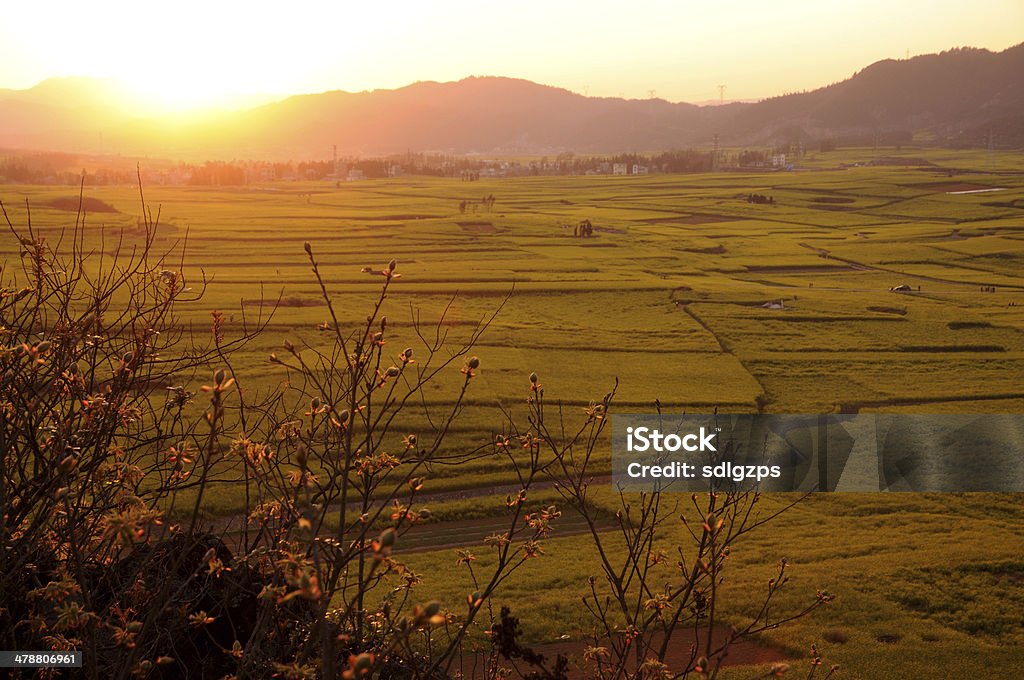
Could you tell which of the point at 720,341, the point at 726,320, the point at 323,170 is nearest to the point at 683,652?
the point at 720,341

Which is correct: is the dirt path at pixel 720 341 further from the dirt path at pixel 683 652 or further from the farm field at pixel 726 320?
the dirt path at pixel 683 652

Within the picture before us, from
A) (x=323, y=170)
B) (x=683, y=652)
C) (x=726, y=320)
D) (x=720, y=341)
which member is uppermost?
(x=323, y=170)

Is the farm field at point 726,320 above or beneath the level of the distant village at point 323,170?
beneath

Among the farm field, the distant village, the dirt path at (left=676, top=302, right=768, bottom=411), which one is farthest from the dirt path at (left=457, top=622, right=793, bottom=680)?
the distant village

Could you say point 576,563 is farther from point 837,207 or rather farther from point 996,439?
point 837,207

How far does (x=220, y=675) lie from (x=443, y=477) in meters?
20.7

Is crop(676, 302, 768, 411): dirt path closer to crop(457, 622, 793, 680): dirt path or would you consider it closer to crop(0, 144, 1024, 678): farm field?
crop(0, 144, 1024, 678): farm field

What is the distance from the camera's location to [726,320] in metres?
50.0

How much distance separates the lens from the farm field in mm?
19641

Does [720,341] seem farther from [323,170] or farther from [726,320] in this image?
[323,170]

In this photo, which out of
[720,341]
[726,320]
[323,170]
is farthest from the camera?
[323,170]

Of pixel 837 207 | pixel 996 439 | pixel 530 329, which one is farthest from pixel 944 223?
pixel 996 439

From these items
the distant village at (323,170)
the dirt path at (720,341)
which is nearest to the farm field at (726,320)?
the dirt path at (720,341)

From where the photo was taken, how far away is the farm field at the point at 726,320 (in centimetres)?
1964
